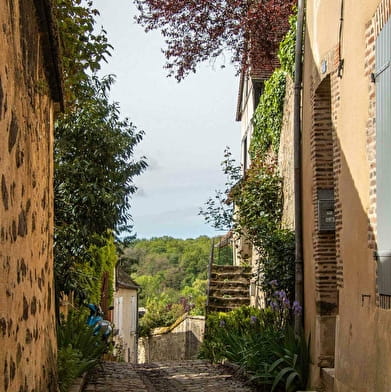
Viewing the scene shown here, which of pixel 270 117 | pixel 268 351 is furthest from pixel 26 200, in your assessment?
pixel 270 117

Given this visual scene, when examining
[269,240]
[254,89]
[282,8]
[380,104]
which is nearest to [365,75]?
[380,104]

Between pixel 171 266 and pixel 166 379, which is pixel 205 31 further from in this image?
pixel 171 266

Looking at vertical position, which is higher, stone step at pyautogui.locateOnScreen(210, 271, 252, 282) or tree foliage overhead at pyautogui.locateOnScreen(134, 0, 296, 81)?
tree foliage overhead at pyautogui.locateOnScreen(134, 0, 296, 81)

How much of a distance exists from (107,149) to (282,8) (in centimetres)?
688

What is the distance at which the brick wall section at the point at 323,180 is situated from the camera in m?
10.5

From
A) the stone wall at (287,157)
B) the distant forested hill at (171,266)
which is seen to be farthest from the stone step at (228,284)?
the distant forested hill at (171,266)

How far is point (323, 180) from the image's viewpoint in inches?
426

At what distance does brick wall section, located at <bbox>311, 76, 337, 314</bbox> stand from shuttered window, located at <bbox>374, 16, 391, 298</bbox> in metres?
3.39

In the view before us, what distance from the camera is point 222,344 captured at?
14453 mm

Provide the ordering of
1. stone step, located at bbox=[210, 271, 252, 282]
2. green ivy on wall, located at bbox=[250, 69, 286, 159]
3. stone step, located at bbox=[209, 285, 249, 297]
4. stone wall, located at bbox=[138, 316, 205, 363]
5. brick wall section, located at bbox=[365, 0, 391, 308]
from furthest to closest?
stone wall, located at bbox=[138, 316, 205, 363] → stone step, located at bbox=[210, 271, 252, 282] → stone step, located at bbox=[209, 285, 249, 297] → green ivy on wall, located at bbox=[250, 69, 286, 159] → brick wall section, located at bbox=[365, 0, 391, 308]

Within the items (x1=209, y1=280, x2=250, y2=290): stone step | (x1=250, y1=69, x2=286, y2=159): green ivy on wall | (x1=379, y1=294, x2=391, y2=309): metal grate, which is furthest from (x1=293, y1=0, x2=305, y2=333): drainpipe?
(x1=209, y1=280, x2=250, y2=290): stone step

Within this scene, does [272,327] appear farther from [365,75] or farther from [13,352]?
[13,352]

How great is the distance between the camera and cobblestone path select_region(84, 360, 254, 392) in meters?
10.8

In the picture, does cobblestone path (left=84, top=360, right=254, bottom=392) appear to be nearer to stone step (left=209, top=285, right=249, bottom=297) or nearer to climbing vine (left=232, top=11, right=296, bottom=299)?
climbing vine (left=232, top=11, right=296, bottom=299)
